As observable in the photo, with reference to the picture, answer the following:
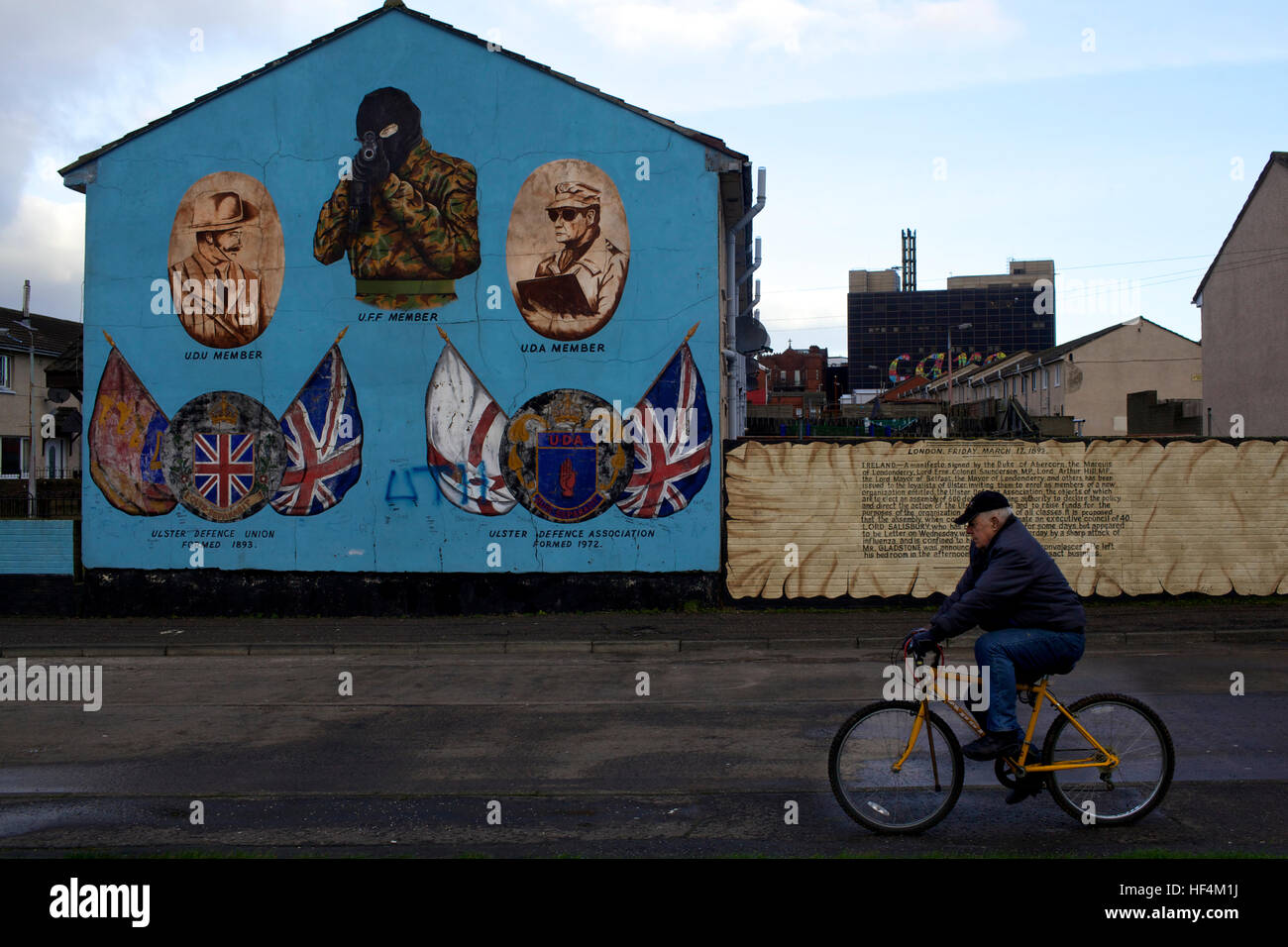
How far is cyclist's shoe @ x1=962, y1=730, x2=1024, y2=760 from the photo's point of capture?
18.6ft

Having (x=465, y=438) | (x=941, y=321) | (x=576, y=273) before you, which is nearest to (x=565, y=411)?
(x=465, y=438)

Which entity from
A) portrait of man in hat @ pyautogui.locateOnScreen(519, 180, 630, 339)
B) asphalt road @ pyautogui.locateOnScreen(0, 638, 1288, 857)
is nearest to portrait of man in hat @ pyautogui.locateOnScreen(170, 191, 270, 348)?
portrait of man in hat @ pyautogui.locateOnScreen(519, 180, 630, 339)

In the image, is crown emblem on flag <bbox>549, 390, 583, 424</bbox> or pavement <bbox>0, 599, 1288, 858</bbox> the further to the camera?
crown emblem on flag <bbox>549, 390, 583, 424</bbox>

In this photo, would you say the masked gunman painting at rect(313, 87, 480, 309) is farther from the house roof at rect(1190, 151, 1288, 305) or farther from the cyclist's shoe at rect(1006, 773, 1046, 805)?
the house roof at rect(1190, 151, 1288, 305)

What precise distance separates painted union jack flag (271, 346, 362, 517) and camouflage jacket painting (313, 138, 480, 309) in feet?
4.29

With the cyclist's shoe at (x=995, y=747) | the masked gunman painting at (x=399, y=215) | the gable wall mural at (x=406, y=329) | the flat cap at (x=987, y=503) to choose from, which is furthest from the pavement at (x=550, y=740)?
the masked gunman painting at (x=399, y=215)

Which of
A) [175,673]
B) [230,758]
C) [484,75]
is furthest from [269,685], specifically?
[484,75]

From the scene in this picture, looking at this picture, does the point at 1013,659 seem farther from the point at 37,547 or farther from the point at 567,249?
the point at 37,547

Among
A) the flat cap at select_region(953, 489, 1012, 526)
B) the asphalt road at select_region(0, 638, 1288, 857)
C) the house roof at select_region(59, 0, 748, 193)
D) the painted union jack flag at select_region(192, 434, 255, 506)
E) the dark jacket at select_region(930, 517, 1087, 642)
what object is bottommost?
the asphalt road at select_region(0, 638, 1288, 857)

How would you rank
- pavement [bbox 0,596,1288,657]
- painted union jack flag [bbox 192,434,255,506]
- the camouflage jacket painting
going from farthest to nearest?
painted union jack flag [bbox 192,434,255,506], the camouflage jacket painting, pavement [bbox 0,596,1288,657]

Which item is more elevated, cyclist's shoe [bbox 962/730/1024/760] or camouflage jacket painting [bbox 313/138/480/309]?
camouflage jacket painting [bbox 313/138/480/309]

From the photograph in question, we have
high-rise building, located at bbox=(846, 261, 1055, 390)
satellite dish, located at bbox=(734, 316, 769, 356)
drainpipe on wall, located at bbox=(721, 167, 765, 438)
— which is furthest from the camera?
high-rise building, located at bbox=(846, 261, 1055, 390)

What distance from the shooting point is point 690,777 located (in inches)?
279

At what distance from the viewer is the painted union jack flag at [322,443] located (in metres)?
15.9
